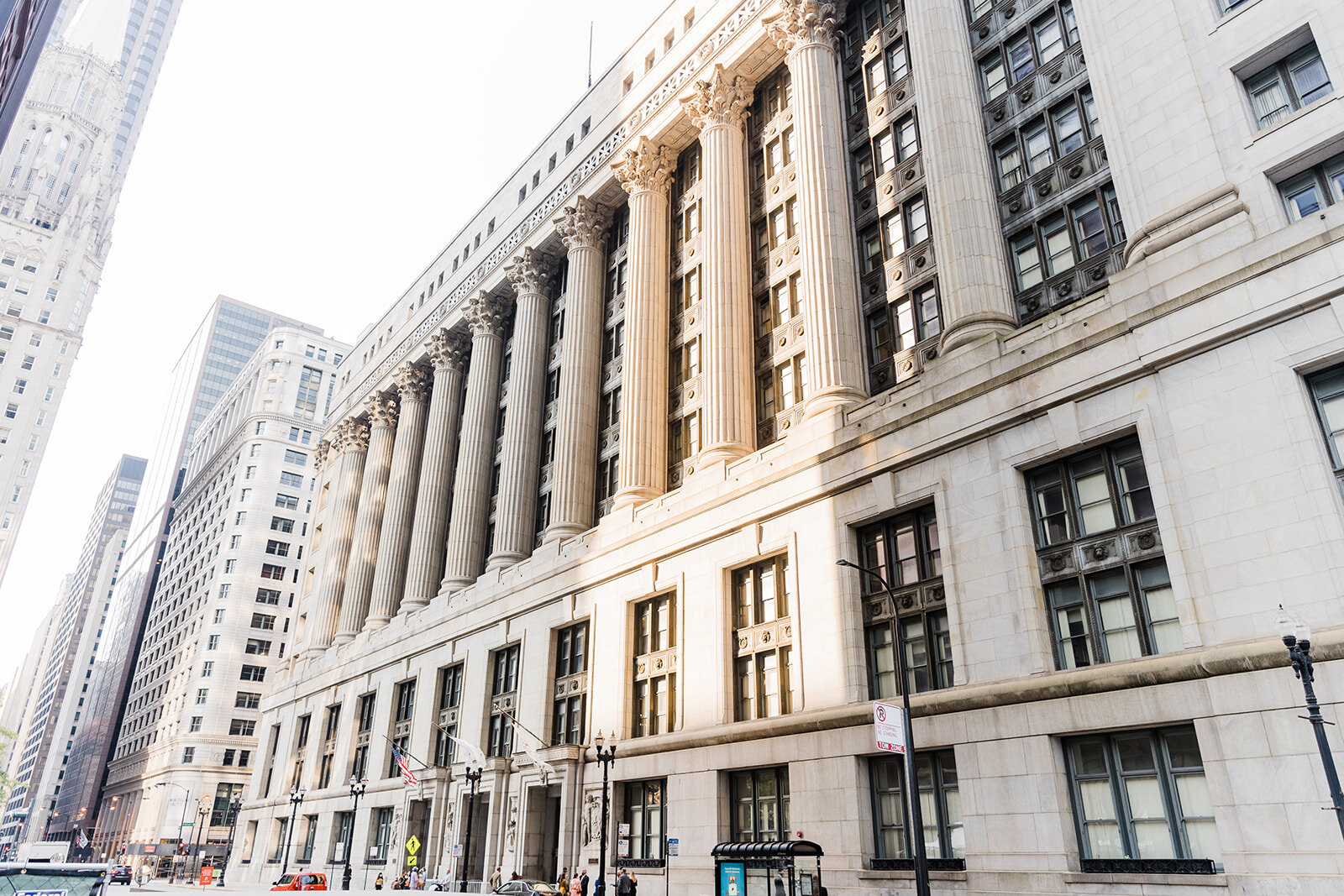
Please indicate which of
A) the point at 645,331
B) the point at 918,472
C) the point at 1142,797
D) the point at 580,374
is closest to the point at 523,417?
the point at 580,374

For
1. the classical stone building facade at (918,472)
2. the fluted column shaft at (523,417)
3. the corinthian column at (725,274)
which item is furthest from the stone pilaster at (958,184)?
the fluted column shaft at (523,417)

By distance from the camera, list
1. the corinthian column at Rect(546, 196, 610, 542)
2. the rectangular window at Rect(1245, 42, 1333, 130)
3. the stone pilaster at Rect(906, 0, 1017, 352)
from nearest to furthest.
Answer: the rectangular window at Rect(1245, 42, 1333, 130), the stone pilaster at Rect(906, 0, 1017, 352), the corinthian column at Rect(546, 196, 610, 542)

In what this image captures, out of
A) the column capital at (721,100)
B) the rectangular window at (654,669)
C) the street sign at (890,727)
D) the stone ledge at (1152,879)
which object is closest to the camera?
the stone ledge at (1152,879)

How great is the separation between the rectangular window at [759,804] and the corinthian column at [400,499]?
38.3 meters

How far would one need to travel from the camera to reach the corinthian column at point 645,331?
143 ft

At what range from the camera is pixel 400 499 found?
224 ft

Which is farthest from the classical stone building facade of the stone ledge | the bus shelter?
the bus shelter

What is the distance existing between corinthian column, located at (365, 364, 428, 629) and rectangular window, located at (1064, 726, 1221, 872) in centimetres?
5113

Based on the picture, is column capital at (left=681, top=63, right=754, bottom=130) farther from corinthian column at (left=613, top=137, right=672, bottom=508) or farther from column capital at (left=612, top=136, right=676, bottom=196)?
corinthian column at (left=613, top=137, right=672, bottom=508)

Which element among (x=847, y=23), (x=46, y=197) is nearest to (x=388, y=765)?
(x=847, y=23)

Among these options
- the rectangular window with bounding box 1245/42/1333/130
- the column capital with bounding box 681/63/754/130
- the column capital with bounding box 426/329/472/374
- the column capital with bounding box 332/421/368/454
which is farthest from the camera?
the column capital with bounding box 332/421/368/454

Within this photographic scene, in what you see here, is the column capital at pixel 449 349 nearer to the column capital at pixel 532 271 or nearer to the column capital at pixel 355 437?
the column capital at pixel 532 271

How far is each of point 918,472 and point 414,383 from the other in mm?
52464

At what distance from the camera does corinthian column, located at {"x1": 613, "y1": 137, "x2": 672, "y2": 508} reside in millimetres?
43688
